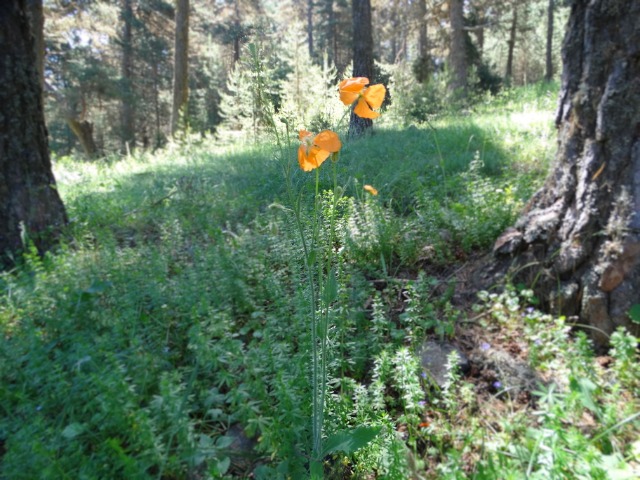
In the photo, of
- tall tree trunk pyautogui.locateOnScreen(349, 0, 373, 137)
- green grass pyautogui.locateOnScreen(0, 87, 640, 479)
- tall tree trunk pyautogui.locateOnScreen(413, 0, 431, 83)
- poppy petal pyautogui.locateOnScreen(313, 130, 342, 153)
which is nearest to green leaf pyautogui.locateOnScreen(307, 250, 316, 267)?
green grass pyautogui.locateOnScreen(0, 87, 640, 479)

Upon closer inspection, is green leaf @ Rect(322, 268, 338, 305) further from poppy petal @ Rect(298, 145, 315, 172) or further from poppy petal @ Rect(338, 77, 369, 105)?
poppy petal @ Rect(338, 77, 369, 105)

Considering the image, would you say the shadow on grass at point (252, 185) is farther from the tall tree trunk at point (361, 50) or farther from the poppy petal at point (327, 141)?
the poppy petal at point (327, 141)

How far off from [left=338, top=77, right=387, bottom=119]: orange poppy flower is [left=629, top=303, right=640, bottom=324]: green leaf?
1712mm

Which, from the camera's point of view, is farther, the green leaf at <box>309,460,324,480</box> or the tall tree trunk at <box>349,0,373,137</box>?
the tall tree trunk at <box>349,0,373,137</box>

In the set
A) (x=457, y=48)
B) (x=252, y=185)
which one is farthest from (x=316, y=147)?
(x=457, y=48)

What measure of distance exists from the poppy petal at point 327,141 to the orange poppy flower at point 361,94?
0.37 ft

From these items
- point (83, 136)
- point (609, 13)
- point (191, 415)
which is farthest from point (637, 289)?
point (83, 136)

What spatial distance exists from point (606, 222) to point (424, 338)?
112cm

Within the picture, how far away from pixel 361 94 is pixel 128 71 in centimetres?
2318

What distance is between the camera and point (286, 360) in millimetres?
1711

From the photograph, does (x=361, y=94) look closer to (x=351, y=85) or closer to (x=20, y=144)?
(x=351, y=85)

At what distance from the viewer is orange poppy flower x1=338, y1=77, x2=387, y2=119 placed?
3.92 feet

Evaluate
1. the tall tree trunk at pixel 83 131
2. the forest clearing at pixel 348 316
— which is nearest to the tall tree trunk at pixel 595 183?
the forest clearing at pixel 348 316

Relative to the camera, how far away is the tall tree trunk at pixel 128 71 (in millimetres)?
19391
